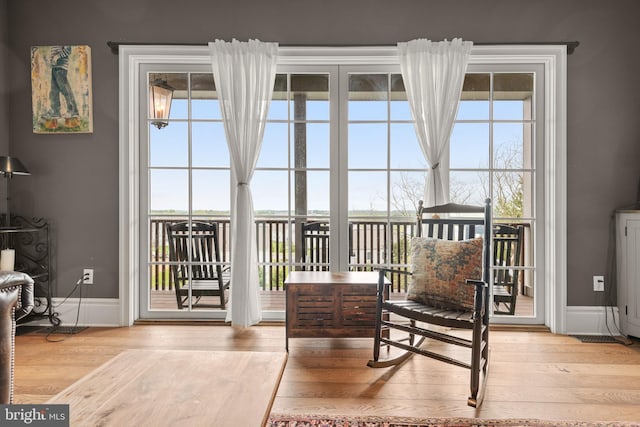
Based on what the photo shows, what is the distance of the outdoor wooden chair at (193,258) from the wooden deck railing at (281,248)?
58mm

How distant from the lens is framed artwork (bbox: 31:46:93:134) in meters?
3.17

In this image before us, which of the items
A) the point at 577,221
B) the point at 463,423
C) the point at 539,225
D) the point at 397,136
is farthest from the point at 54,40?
the point at 577,221

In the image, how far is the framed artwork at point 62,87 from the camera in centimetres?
317

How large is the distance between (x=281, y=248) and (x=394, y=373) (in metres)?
1.42

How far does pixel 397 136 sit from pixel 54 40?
291 cm

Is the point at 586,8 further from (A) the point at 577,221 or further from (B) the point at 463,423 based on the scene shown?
(B) the point at 463,423

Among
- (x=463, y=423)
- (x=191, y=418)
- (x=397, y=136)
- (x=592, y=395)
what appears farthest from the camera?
(x=397, y=136)

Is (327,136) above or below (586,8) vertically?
below

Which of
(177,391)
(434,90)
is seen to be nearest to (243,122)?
(434,90)

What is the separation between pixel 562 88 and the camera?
3049 millimetres

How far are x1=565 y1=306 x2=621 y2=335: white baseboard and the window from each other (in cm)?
21

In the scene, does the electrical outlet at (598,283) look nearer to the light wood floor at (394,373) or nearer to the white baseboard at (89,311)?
Result: the light wood floor at (394,373)

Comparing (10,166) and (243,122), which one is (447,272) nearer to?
(243,122)

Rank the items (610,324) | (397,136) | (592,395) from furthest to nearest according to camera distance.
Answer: (397,136) < (610,324) < (592,395)
